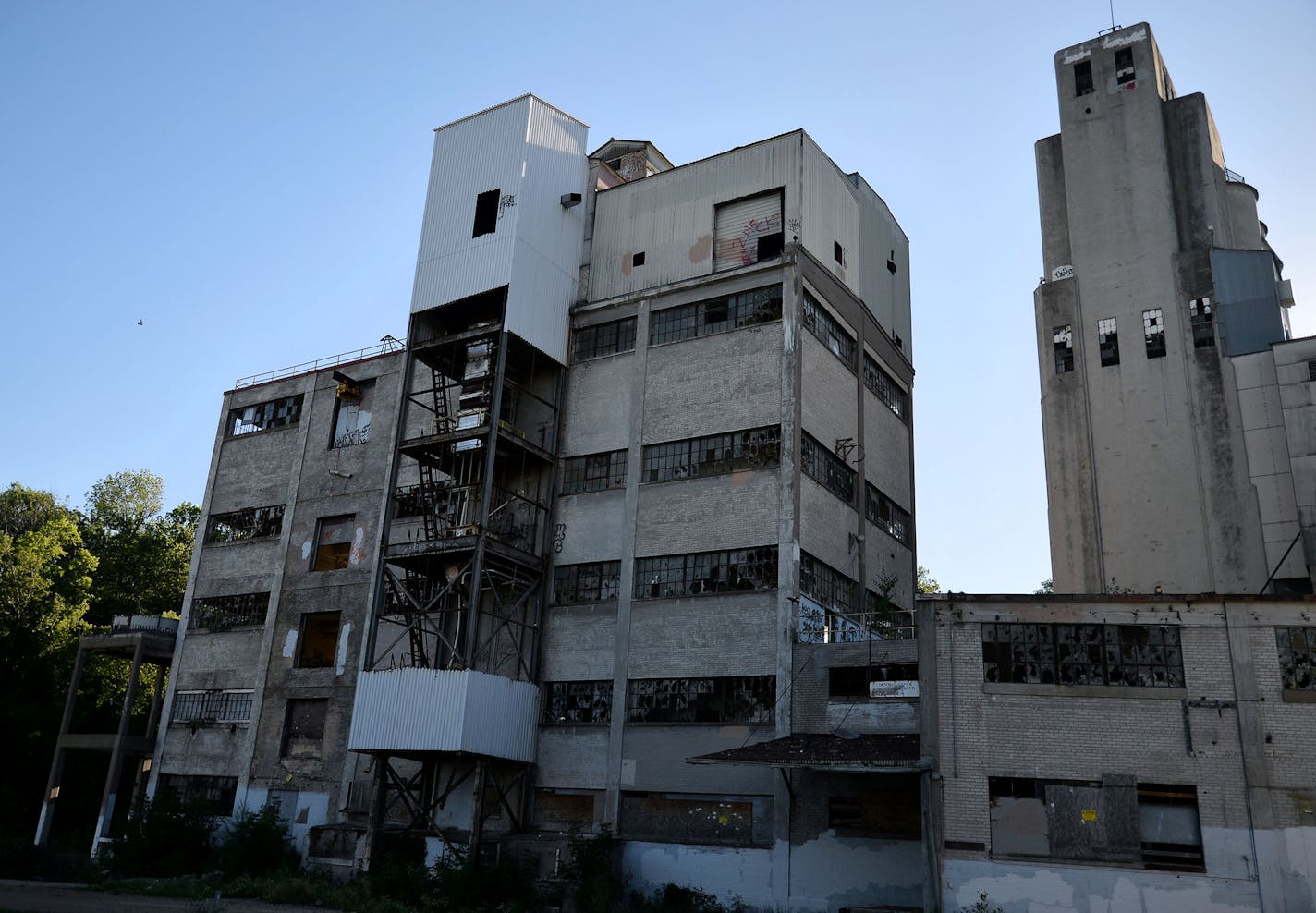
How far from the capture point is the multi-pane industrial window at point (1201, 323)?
33344 millimetres

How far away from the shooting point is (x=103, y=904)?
24625 mm

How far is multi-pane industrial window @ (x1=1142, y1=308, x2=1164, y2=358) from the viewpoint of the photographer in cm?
3447

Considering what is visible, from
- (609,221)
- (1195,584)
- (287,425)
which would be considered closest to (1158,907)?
(1195,584)

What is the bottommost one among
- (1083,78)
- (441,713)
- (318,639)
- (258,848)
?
(258,848)

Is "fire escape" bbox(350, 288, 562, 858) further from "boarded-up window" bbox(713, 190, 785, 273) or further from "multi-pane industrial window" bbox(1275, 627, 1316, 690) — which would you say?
"multi-pane industrial window" bbox(1275, 627, 1316, 690)

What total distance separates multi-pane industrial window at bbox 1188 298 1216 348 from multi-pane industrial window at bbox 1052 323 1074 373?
12.6 ft

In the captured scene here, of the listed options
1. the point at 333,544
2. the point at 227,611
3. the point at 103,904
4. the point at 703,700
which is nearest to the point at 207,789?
the point at 227,611

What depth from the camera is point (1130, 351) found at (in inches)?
1382

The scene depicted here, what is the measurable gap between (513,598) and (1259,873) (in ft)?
65.6

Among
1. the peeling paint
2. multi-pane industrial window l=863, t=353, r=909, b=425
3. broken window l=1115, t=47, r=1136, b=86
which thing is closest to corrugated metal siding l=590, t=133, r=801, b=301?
multi-pane industrial window l=863, t=353, r=909, b=425

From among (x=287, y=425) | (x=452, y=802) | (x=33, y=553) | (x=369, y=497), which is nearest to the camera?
(x=452, y=802)

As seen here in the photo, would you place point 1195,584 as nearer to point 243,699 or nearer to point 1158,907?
point 1158,907

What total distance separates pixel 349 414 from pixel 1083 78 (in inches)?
1162

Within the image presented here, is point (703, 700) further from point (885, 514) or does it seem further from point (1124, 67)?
point (1124, 67)
